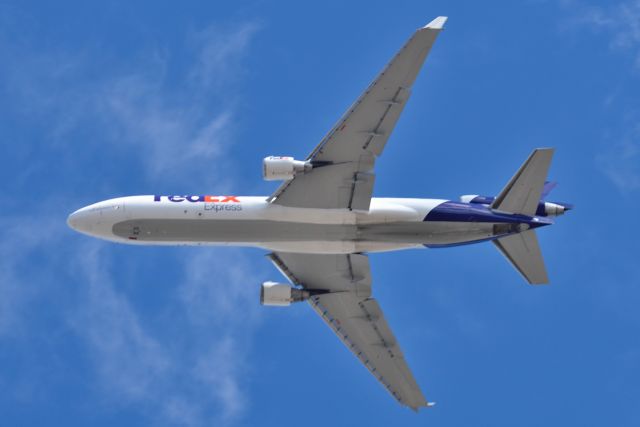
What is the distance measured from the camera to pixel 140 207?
206 ft

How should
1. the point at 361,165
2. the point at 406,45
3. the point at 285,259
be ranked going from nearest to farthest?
the point at 406,45 < the point at 361,165 < the point at 285,259

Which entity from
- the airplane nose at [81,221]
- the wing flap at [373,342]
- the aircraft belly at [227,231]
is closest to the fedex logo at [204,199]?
the aircraft belly at [227,231]

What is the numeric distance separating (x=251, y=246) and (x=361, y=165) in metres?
7.59

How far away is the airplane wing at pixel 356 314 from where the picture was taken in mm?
66438

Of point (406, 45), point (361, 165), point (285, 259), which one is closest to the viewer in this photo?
point (406, 45)

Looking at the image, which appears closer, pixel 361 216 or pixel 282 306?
pixel 361 216

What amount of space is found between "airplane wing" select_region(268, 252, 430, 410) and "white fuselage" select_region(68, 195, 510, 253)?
130 inches

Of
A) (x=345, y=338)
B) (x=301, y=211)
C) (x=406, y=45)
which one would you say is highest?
(x=406, y=45)

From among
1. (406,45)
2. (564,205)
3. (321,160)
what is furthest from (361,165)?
(564,205)

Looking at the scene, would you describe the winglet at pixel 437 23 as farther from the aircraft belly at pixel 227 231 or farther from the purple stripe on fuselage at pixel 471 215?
the aircraft belly at pixel 227 231

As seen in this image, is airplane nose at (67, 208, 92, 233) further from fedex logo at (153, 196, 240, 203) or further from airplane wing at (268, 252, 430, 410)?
airplane wing at (268, 252, 430, 410)

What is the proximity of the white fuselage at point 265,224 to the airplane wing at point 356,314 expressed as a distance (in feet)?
10.9

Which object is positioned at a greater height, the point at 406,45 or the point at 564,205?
the point at 406,45

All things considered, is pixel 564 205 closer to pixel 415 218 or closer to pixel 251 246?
pixel 415 218
